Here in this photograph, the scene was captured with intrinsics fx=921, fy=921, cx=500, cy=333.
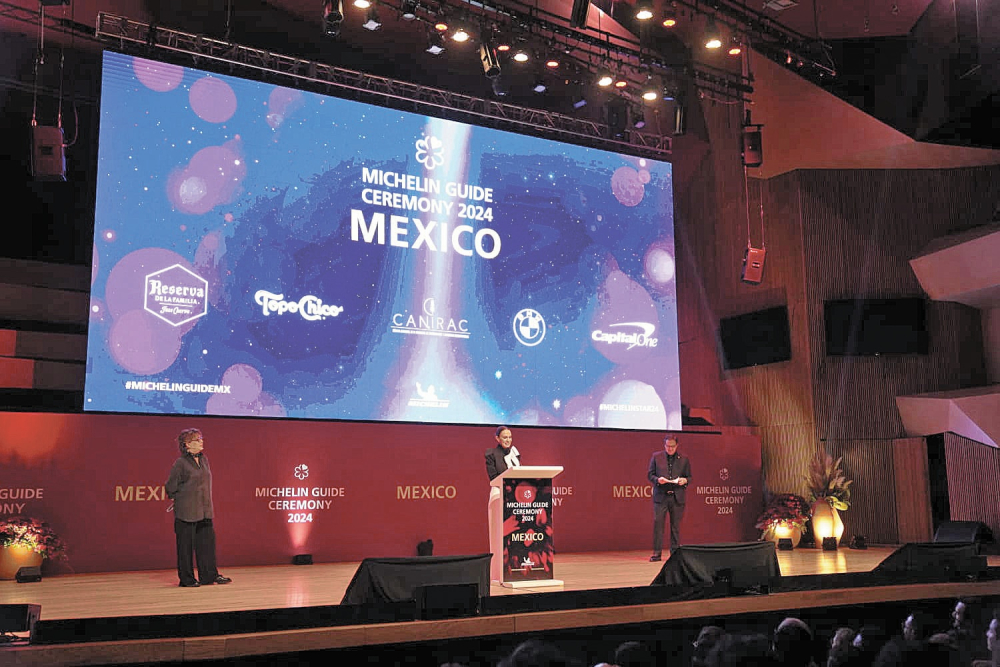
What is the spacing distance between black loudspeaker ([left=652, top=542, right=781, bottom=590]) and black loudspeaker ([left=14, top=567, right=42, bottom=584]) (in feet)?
18.3

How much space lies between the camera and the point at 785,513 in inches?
477

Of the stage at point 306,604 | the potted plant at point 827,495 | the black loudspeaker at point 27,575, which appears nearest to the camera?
the stage at point 306,604

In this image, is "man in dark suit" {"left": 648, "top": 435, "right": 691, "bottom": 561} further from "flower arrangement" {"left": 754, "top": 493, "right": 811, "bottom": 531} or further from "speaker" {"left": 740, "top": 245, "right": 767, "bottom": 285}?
"speaker" {"left": 740, "top": 245, "right": 767, "bottom": 285}

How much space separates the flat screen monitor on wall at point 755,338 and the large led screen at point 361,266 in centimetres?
Result: 232

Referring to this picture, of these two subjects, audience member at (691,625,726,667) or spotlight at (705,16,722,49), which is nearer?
audience member at (691,625,726,667)

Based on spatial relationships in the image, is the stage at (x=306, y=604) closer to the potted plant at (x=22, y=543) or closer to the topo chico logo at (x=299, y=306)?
the potted plant at (x=22, y=543)

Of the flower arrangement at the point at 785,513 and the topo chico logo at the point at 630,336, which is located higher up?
the topo chico logo at the point at 630,336

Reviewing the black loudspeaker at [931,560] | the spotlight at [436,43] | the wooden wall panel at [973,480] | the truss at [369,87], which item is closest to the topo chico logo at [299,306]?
the truss at [369,87]

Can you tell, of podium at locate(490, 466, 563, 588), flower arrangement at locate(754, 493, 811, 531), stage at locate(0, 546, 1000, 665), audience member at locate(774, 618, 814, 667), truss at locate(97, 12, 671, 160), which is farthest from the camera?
flower arrangement at locate(754, 493, 811, 531)

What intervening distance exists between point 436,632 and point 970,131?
1039 centimetres

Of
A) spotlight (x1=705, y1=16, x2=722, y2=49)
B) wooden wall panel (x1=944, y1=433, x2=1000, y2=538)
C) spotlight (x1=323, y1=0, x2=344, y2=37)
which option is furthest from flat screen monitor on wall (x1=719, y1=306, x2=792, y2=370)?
spotlight (x1=323, y1=0, x2=344, y2=37)

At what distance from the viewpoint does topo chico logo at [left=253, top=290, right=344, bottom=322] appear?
941 centimetres

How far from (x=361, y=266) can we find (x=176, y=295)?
77.1 inches

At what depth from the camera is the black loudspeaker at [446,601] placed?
4.26m
